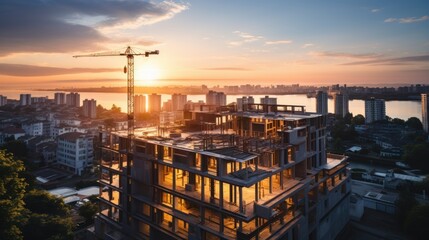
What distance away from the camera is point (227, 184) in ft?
40.6

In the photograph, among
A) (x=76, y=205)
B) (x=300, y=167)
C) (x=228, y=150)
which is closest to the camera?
(x=228, y=150)

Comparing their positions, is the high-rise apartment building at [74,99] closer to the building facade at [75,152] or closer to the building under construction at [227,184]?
the building facade at [75,152]

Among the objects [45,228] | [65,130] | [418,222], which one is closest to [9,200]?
[45,228]

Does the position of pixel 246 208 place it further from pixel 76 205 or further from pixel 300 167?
pixel 76 205

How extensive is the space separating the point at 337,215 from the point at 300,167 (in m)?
5.51

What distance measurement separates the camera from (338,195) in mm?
16359

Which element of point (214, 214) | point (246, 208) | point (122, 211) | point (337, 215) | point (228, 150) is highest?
point (228, 150)

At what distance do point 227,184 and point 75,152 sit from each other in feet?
96.5

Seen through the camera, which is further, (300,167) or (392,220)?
(392,220)

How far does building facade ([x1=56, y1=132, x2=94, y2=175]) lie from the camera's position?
35.3m

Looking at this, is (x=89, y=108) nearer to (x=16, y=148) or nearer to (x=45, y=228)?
(x=16, y=148)

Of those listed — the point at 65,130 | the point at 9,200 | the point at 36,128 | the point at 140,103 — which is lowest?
the point at 65,130

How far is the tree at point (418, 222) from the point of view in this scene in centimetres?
1527

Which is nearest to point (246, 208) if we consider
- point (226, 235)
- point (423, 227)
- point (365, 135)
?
point (226, 235)
